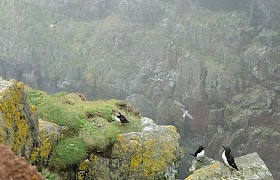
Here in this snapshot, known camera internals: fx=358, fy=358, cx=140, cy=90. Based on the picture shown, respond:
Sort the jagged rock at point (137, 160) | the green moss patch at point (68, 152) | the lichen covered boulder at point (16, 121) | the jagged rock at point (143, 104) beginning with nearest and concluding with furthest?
the lichen covered boulder at point (16, 121) < the green moss patch at point (68, 152) < the jagged rock at point (137, 160) < the jagged rock at point (143, 104)

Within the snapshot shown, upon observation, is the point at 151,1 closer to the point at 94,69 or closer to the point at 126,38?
the point at 126,38

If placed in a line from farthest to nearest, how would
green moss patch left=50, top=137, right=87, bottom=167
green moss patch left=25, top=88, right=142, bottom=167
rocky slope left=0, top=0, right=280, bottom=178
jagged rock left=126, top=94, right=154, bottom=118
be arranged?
jagged rock left=126, top=94, right=154, bottom=118
rocky slope left=0, top=0, right=280, bottom=178
green moss patch left=25, top=88, right=142, bottom=167
green moss patch left=50, top=137, right=87, bottom=167

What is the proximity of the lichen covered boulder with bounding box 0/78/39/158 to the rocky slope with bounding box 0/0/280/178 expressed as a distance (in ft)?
182

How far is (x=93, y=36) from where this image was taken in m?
87.0

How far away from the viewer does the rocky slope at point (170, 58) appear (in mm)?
65000

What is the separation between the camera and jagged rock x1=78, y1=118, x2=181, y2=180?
37.2ft

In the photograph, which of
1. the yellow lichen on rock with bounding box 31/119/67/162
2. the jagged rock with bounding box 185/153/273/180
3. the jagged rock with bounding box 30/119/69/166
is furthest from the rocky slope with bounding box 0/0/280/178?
the yellow lichen on rock with bounding box 31/119/67/162

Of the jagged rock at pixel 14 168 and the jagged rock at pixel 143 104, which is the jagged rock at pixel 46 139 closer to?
the jagged rock at pixel 14 168

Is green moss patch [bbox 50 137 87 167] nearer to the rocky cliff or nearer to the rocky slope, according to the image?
the rocky cliff

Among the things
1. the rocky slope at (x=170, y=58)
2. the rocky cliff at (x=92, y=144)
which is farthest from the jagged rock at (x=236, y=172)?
the rocky slope at (x=170, y=58)

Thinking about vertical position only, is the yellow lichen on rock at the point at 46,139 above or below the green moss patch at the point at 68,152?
above

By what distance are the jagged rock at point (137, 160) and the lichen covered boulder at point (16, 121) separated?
7.88ft

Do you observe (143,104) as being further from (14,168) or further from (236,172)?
(14,168)

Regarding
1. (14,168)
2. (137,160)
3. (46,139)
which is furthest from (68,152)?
(14,168)
